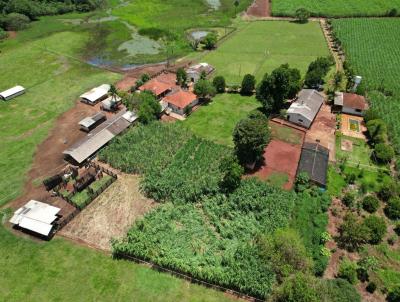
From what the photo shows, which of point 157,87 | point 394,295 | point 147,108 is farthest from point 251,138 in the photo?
point 157,87

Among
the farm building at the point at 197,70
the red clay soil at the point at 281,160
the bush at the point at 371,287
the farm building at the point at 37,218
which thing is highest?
the farm building at the point at 197,70

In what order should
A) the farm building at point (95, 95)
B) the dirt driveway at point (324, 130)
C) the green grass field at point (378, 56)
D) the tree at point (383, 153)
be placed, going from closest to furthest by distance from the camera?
the tree at point (383, 153) < the dirt driveway at point (324, 130) < the green grass field at point (378, 56) < the farm building at point (95, 95)

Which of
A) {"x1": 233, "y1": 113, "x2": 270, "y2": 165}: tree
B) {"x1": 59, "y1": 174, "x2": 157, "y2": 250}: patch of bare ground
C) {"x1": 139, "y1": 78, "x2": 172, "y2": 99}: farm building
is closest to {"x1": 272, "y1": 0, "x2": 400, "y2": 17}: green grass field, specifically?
{"x1": 139, "y1": 78, "x2": 172, "y2": 99}: farm building

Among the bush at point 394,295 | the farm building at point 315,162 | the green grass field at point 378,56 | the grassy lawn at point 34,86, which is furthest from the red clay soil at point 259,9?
the bush at point 394,295

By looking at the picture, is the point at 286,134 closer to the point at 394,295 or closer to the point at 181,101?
the point at 181,101

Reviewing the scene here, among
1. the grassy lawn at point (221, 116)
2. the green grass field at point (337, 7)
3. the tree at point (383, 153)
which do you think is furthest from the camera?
the green grass field at point (337, 7)

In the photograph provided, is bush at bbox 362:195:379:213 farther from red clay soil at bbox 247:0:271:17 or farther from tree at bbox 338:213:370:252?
red clay soil at bbox 247:0:271:17

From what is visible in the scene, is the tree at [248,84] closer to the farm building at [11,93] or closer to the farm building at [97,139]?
the farm building at [97,139]
